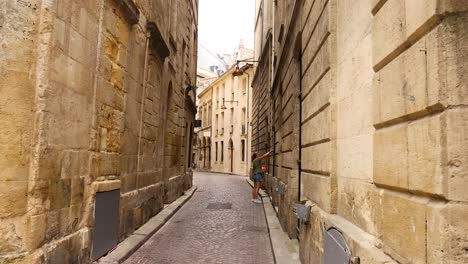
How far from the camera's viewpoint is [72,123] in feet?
14.3

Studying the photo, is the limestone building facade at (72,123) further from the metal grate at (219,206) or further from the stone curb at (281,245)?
the metal grate at (219,206)

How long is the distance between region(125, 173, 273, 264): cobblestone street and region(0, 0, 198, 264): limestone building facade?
0.58m

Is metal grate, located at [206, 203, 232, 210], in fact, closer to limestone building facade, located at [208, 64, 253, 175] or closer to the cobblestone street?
the cobblestone street

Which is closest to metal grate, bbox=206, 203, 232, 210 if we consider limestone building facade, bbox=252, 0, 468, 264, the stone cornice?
the stone cornice

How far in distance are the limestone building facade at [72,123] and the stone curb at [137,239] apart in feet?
0.44

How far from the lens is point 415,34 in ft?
5.77

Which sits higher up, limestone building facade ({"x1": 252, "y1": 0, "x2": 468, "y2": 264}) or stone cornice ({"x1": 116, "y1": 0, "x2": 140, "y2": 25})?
stone cornice ({"x1": 116, "y1": 0, "x2": 140, "y2": 25})

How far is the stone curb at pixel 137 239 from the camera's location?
5.20 m

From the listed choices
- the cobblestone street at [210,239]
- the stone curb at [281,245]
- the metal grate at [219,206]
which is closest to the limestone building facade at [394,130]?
the stone curb at [281,245]

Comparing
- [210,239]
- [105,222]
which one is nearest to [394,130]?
[105,222]

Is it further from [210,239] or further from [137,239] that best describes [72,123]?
[210,239]

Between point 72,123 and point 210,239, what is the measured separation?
11.2 feet

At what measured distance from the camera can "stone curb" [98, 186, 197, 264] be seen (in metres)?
5.20

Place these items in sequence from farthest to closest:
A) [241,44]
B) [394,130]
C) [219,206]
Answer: [241,44], [219,206], [394,130]
